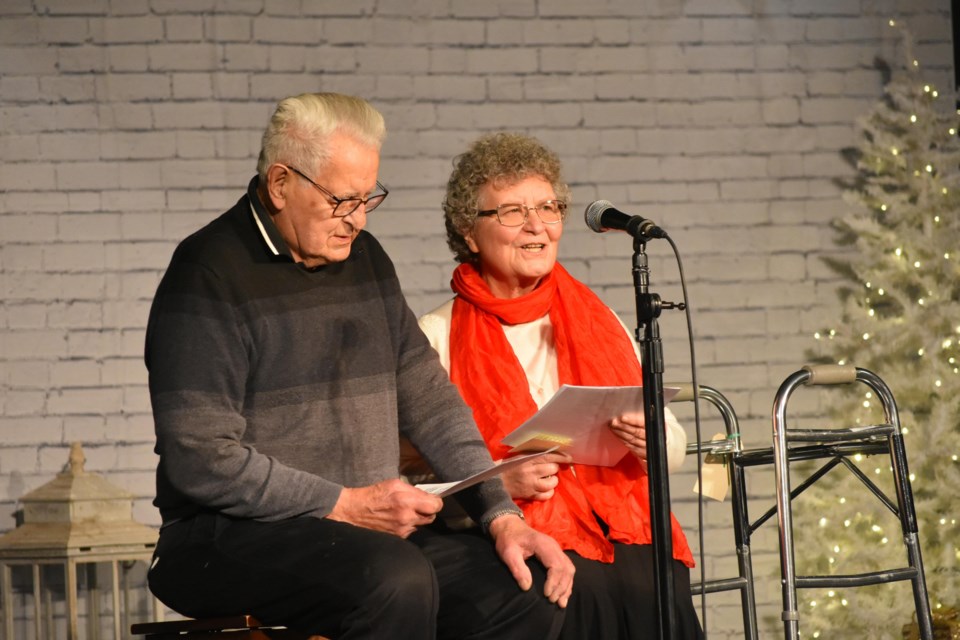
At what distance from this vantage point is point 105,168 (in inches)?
173

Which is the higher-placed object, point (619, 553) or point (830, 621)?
point (619, 553)

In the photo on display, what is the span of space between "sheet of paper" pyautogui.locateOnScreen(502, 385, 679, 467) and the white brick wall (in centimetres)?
183

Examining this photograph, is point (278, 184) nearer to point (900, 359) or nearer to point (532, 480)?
point (532, 480)

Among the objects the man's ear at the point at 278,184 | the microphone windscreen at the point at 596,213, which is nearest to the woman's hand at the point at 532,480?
the microphone windscreen at the point at 596,213

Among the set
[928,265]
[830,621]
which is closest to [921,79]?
[928,265]

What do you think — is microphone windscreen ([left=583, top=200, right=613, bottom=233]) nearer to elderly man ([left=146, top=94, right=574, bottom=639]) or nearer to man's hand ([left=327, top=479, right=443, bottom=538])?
elderly man ([left=146, top=94, right=574, bottom=639])

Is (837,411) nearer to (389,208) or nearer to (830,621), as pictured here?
(830,621)

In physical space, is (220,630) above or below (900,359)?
below

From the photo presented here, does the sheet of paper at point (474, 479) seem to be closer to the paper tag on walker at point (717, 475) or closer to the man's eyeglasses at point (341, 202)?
the man's eyeglasses at point (341, 202)

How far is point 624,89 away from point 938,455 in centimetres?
173

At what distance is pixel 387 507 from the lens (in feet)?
7.36

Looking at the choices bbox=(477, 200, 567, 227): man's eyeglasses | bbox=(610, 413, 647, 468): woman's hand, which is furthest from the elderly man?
bbox=(477, 200, 567, 227): man's eyeglasses

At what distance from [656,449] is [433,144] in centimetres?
249

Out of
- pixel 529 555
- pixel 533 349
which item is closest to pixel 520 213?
pixel 533 349
